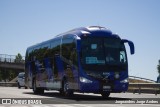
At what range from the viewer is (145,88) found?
3116 cm

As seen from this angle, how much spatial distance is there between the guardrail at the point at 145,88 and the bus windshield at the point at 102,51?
7610 millimetres

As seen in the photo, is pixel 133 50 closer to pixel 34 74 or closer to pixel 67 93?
pixel 67 93

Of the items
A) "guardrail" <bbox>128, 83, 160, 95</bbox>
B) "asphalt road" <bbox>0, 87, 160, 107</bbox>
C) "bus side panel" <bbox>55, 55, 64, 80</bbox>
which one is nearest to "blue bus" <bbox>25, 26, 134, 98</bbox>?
"bus side panel" <bbox>55, 55, 64, 80</bbox>

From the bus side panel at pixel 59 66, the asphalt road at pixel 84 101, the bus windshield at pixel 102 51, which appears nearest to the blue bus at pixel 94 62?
the bus windshield at pixel 102 51

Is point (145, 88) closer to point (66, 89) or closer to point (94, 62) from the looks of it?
point (66, 89)

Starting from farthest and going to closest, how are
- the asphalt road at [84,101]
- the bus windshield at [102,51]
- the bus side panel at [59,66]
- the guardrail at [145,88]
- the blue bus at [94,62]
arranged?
the guardrail at [145,88] < the bus side panel at [59,66] < the bus windshield at [102,51] < the blue bus at [94,62] < the asphalt road at [84,101]

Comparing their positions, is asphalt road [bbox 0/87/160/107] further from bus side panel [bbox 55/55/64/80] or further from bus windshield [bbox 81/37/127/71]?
bus windshield [bbox 81/37/127/71]

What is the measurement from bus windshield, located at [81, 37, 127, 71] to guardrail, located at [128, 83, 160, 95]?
7.61 metres

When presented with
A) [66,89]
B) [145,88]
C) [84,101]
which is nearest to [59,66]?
[66,89]

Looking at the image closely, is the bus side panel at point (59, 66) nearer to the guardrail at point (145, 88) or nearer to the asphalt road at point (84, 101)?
the asphalt road at point (84, 101)

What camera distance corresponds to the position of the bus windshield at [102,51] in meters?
20.4

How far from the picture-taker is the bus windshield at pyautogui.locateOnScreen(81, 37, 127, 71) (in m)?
20.4

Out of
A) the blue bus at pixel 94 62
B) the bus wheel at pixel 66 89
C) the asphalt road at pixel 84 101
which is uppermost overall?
the blue bus at pixel 94 62

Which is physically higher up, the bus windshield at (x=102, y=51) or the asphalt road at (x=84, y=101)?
the bus windshield at (x=102, y=51)
